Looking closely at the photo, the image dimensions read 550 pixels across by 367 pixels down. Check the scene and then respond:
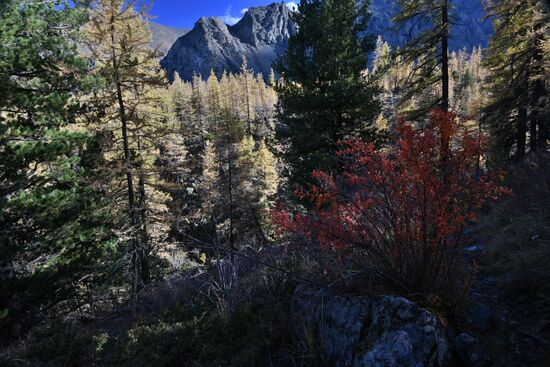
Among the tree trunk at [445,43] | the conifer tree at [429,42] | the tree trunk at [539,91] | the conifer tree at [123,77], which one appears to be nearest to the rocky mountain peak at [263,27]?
the tree trunk at [539,91]

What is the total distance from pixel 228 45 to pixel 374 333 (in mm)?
162371

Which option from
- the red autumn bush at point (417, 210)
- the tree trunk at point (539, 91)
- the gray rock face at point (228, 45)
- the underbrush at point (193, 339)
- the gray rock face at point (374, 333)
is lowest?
the underbrush at point (193, 339)

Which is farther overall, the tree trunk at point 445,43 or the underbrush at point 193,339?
the tree trunk at point 445,43

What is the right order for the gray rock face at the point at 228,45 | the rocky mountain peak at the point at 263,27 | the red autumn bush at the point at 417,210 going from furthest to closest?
the rocky mountain peak at the point at 263,27 → the gray rock face at the point at 228,45 → the red autumn bush at the point at 417,210

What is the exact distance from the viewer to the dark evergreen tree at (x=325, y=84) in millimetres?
9703

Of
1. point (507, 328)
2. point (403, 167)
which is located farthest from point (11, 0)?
point (507, 328)

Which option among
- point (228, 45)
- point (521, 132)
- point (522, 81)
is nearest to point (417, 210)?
point (521, 132)

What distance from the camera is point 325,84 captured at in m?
10.1

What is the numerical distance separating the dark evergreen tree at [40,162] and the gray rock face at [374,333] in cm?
733

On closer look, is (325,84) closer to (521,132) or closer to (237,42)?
(521,132)

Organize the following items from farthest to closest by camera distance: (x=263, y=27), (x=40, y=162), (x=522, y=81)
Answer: (x=263, y=27) → (x=522, y=81) → (x=40, y=162)

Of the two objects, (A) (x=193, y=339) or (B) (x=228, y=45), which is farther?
(B) (x=228, y=45)

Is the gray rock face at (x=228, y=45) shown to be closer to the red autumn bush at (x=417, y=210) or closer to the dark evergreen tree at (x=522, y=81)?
the dark evergreen tree at (x=522, y=81)

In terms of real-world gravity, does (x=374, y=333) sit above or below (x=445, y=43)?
below
